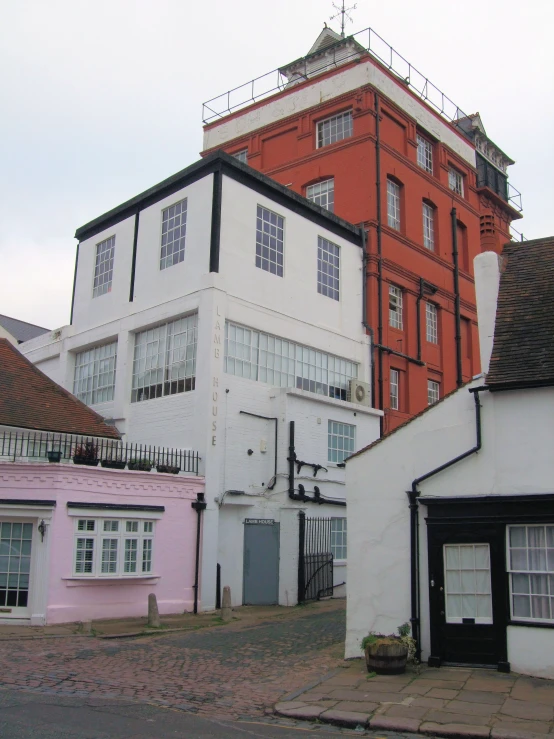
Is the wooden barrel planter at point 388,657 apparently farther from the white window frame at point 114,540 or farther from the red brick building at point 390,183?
the red brick building at point 390,183

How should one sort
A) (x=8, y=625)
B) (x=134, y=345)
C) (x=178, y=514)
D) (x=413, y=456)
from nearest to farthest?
(x=413, y=456) < (x=8, y=625) < (x=178, y=514) < (x=134, y=345)

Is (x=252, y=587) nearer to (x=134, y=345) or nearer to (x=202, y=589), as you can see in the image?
(x=202, y=589)

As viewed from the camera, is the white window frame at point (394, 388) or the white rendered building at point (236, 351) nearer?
the white rendered building at point (236, 351)

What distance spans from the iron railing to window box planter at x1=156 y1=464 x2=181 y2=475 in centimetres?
4

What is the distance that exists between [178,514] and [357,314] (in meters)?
11.1

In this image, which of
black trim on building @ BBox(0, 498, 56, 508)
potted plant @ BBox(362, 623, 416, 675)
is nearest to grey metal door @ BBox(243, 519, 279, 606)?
black trim on building @ BBox(0, 498, 56, 508)

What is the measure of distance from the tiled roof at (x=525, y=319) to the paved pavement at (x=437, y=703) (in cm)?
443

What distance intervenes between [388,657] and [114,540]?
340 inches

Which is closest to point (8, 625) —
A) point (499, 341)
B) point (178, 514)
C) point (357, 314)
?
point (178, 514)

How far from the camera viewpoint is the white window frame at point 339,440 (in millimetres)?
23062

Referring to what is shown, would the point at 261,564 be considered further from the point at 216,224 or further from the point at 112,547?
the point at 216,224

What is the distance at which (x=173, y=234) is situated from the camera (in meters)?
23.3

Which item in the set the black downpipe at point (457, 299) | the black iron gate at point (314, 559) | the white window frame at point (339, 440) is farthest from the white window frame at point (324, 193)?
the black iron gate at point (314, 559)

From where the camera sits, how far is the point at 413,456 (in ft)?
40.7
